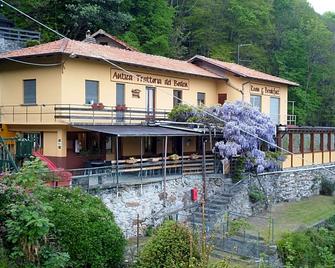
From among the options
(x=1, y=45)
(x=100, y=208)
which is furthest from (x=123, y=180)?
(x=1, y=45)

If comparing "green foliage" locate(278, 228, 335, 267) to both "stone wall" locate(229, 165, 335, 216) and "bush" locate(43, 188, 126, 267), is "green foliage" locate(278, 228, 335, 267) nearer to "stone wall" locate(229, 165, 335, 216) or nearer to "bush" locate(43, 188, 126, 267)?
"stone wall" locate(229, 165, 335, 216)

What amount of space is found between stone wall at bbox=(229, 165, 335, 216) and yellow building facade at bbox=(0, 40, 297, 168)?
4.49 m

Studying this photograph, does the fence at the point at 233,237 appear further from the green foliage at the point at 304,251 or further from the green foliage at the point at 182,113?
the green foliage at the point at 182,113

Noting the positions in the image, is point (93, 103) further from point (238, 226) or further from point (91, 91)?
point (238, 226)

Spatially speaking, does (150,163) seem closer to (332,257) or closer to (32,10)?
(332,257)

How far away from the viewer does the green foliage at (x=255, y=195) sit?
24750mm

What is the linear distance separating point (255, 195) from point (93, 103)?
9318 mm

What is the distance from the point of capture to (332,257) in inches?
695

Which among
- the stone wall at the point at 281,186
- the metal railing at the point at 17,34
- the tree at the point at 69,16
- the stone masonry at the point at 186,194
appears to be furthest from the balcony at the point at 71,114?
the tree at the point at 69,16

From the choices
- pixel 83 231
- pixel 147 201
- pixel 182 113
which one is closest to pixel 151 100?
pixel 182 113

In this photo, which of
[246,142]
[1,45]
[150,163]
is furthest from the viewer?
[1,45]

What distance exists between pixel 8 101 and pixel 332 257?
53.1 ft

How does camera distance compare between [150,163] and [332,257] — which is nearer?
[332,257]

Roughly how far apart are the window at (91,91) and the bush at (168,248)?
36.5 ft
